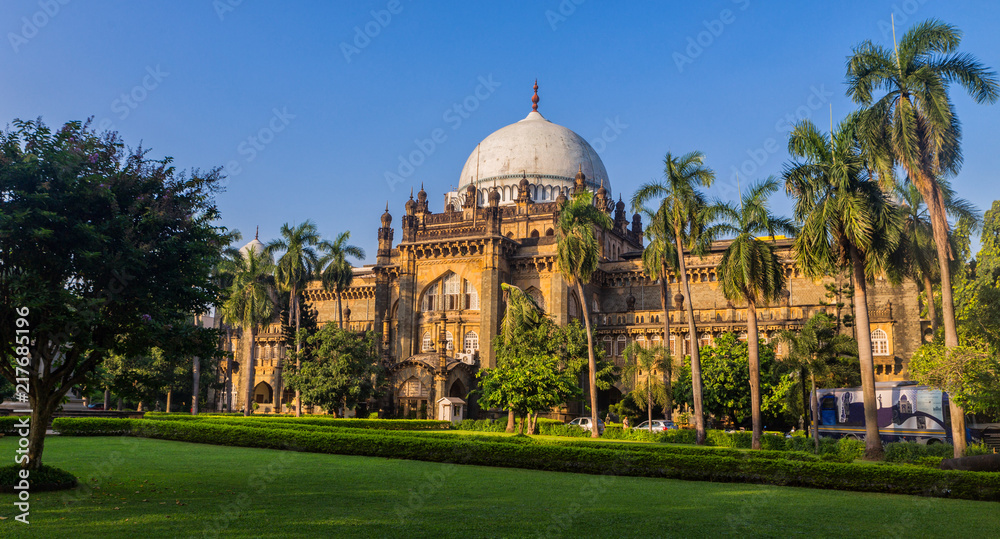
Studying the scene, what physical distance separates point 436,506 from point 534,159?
53.6 meters

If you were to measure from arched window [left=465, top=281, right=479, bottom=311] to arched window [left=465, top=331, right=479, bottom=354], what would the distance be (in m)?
1.91

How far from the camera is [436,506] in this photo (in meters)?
13.2

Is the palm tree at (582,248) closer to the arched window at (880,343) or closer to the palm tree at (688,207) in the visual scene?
the palm tree at (688,207)

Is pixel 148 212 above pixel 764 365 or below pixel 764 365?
above

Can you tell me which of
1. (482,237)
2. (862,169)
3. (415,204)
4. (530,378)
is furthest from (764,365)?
(415,204)

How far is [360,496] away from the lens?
1418 centimetres

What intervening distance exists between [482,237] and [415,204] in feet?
27.2

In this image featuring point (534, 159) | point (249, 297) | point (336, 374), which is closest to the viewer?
point (336, 374)

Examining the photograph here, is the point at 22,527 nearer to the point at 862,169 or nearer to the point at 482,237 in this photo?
the point at 862,169

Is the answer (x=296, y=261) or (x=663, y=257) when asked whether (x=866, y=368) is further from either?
(x=296, y=261)

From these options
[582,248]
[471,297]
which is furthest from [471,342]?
[582,248]

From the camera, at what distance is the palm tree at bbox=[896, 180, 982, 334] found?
25.9 meters

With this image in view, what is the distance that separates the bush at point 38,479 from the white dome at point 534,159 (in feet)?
169

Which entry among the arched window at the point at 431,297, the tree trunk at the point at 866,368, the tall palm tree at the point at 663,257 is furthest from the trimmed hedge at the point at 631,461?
the arched window at the point at 431,297
